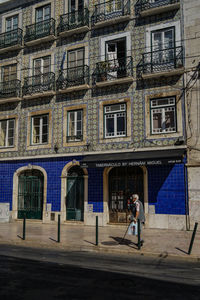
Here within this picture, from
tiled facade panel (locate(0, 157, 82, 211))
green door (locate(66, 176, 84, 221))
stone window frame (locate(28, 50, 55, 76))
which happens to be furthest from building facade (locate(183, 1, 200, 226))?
stone window frame (locate(28, 50, 55, 76))

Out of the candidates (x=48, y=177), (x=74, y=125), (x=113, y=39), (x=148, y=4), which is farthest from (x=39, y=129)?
(x=148, y=4)

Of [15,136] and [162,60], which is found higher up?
[162,60]

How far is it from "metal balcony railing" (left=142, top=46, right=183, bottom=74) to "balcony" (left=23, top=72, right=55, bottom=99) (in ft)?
Answer: 18.1

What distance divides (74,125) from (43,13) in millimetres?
7685

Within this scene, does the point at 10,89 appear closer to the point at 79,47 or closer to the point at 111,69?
the point at 79,47

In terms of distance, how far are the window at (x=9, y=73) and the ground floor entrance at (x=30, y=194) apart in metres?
6.24

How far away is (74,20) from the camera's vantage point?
1694 centimetres

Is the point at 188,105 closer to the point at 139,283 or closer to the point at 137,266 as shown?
the point at 137,266

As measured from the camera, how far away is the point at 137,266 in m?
7.13

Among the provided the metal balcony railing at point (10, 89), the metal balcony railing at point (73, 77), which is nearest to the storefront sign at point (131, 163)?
the metal balcony railing at point (73, 77)

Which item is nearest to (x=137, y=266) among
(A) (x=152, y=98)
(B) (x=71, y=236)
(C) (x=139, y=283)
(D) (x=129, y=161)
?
(C) (x=139, y=283)

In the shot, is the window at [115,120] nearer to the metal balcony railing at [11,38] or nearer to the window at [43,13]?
the window at [43,13]

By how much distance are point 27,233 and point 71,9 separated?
42.6ft

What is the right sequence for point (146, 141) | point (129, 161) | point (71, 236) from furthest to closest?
1. point (146, 141)
2. point (129, 161)
3. point (71, 236)
